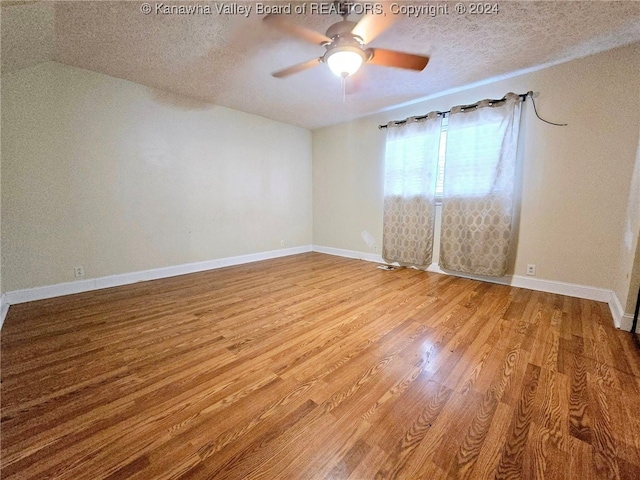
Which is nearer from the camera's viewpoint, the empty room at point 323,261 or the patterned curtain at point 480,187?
the empty room at point 323,261

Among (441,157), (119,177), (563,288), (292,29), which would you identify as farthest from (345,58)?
(563,288)

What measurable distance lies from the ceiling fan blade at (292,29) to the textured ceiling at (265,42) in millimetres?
305

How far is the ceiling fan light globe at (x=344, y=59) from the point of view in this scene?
186cm

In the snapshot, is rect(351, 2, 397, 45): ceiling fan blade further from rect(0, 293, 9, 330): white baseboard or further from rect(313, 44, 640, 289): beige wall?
rect(0, 293, 9, 330): white baseboard

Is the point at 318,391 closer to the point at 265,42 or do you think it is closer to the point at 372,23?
the point at 372,23

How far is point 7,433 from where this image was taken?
110 centimetres

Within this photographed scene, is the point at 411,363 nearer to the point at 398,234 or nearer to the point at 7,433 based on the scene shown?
the point at 7,433

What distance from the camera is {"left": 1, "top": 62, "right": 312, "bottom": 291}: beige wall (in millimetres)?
2496

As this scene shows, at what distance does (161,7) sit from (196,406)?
107 inches

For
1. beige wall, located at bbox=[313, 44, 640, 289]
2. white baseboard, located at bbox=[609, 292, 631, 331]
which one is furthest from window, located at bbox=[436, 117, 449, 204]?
white baseboard, located at bbox=[609, 292, 631, 331]

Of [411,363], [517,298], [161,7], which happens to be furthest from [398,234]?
[161,7]

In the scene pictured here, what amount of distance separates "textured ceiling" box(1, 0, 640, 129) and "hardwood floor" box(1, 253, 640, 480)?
2.45 m

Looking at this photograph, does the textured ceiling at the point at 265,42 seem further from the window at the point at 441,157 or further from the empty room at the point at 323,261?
the window at the point at 441,157

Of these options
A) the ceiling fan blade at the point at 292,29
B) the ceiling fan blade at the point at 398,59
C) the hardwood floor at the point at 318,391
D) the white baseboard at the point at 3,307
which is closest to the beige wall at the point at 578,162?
the hardwood floor at the point at 318,391
